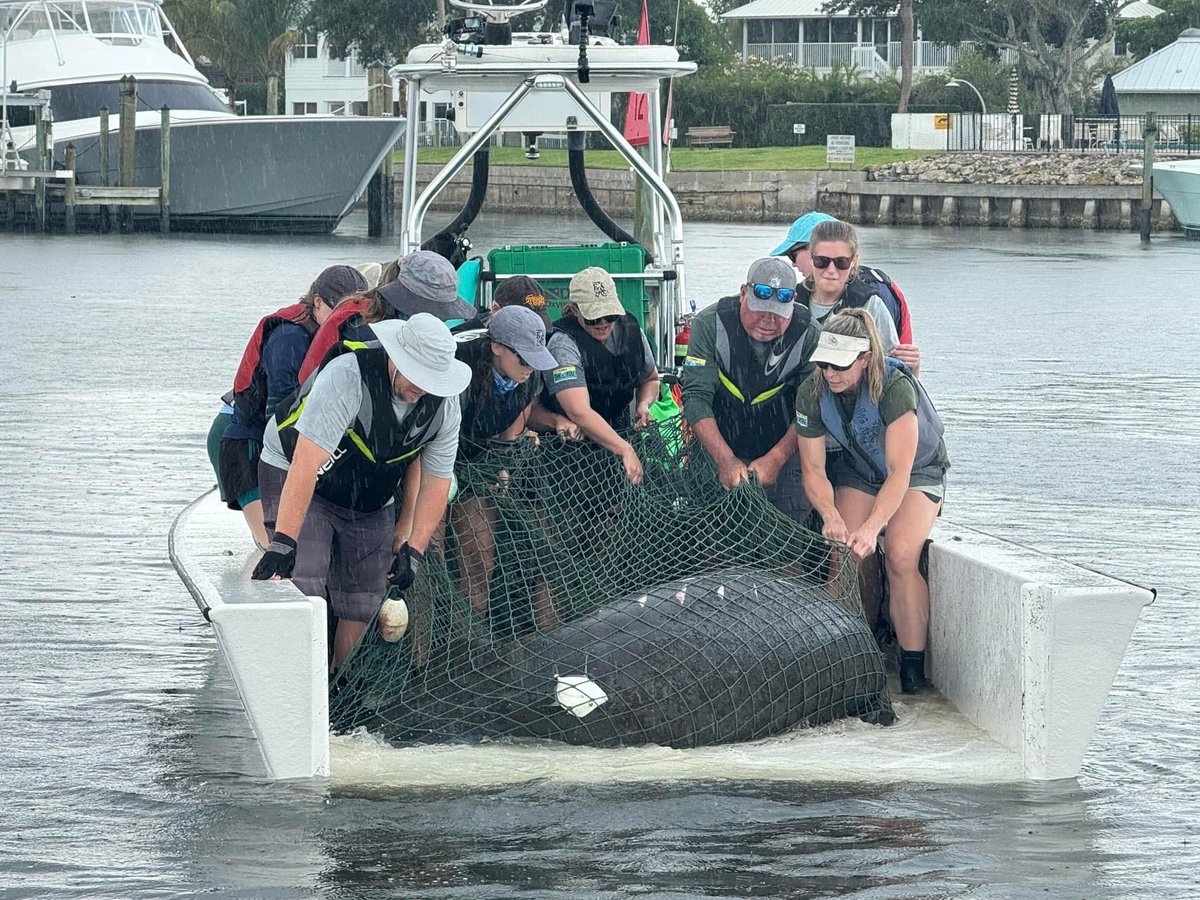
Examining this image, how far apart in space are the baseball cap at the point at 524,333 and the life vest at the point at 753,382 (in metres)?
0.93

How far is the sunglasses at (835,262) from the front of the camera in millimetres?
7438

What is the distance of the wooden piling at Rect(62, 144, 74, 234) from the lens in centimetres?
4014

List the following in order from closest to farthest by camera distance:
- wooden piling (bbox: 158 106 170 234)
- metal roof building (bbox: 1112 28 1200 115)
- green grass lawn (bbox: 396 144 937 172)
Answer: wooden piling (bbox: 158 106 170 234), green grass lawn (bbox: 396 144 937 172), metal roof building (bbox: 1112 28 1200 115)

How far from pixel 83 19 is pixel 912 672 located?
127 feet

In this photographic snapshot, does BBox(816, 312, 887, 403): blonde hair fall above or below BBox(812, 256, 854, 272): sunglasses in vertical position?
below

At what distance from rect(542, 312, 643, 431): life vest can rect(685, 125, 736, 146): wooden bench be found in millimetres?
51288

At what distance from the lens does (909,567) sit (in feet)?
23.8

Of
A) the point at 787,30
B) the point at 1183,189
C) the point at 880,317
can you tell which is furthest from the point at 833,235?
the point at 787,30

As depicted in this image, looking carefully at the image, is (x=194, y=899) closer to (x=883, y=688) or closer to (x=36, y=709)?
(x=36, y=709)

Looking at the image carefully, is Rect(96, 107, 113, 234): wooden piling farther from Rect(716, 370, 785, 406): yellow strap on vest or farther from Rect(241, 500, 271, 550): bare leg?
Rect(716, 370, 785, 406): yellow strap on vest

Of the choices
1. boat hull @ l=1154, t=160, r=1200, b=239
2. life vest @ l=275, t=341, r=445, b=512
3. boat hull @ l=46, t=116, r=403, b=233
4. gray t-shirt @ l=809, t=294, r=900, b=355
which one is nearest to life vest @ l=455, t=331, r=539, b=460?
life vest @ l=275, t=341, r=445, b=512

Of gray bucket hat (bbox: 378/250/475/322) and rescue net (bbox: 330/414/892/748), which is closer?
gray bucket hat (bbox: 378/250/475/322)

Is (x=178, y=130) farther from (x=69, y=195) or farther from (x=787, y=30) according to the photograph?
(x=787, y=30)

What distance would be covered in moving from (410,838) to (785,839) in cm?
114
